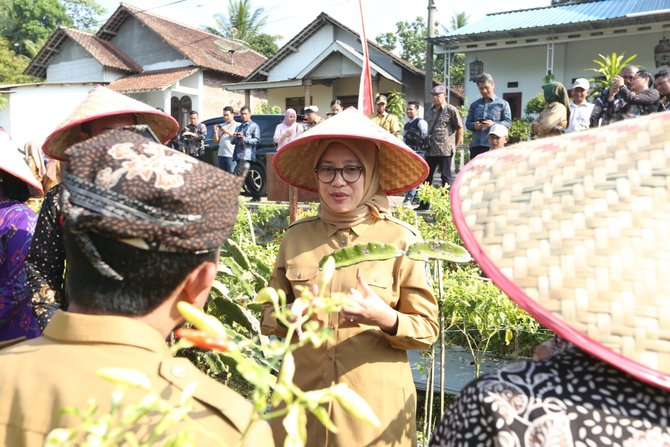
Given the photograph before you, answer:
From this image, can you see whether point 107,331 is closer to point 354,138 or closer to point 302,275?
point 302,275

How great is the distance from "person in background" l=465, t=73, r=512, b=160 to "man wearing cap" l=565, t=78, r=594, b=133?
769 millimetres

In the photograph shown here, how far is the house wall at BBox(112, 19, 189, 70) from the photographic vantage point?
26.0 meters

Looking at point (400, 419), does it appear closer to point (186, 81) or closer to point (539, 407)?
point (539, 407)

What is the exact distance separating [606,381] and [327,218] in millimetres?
1304

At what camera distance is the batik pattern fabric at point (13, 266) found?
2262mm

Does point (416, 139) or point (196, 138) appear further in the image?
point (196, 138)

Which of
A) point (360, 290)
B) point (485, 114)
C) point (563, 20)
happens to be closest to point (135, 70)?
point (563, 20)

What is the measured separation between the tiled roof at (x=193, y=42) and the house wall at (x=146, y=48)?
32 cm

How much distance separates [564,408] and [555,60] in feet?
64.2

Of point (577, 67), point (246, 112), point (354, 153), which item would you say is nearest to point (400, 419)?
point (354, 153)

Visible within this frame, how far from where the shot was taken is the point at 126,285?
3.45ft

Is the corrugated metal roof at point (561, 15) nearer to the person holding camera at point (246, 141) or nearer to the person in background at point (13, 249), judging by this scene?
the person holding camera at point (246, 141)

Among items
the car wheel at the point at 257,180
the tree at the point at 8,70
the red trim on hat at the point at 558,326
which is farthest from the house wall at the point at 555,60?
the tree at the point at 8,70

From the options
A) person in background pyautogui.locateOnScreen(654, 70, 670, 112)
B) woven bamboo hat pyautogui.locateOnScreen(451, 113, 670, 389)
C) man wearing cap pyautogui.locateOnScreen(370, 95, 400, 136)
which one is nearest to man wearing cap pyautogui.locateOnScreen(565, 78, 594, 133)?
person in background pyautogui.locateOnScreen(654, 70, 670, 112)
